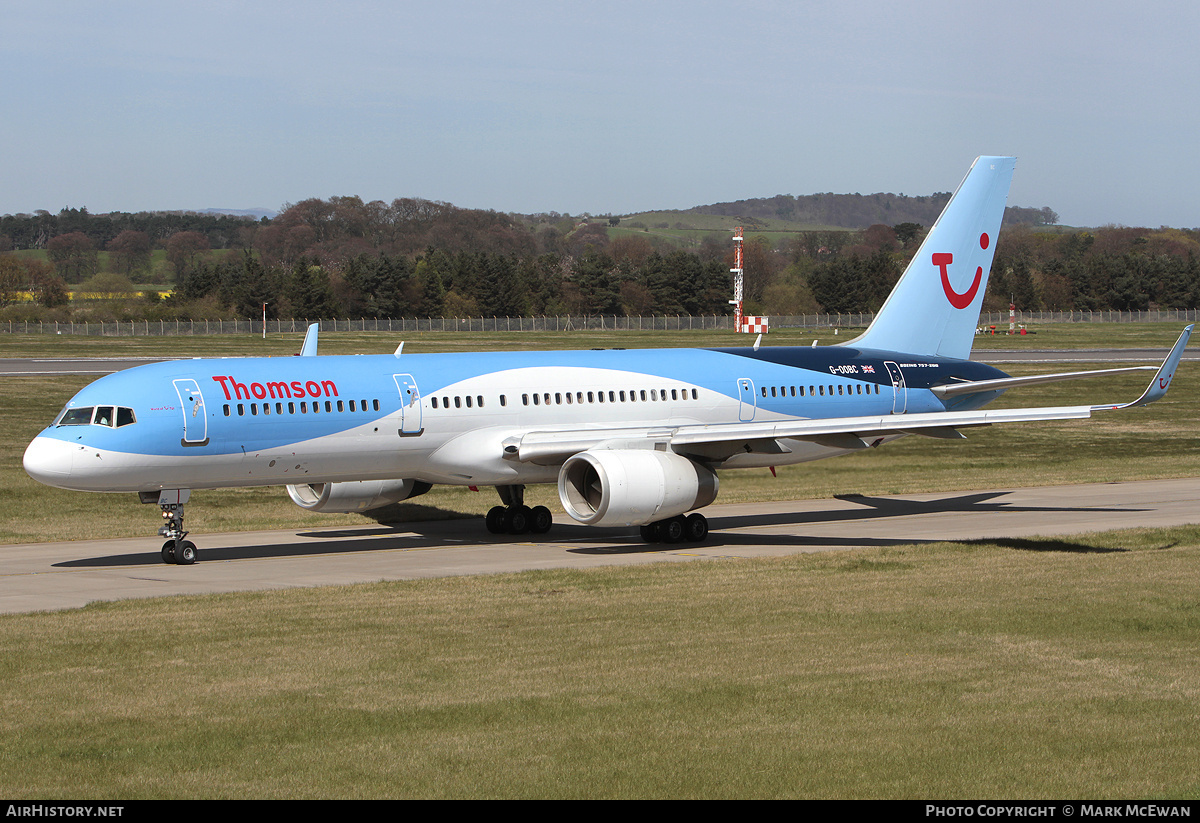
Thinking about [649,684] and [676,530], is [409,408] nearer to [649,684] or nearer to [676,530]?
[676,530]

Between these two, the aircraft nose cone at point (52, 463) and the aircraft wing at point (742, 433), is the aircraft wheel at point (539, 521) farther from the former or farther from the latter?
the aircraft nose cone at point (52, 463)

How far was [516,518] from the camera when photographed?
31.9 metres

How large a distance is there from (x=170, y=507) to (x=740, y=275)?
121 metres

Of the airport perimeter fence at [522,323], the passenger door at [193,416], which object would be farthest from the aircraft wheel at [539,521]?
the airport perimeter fence at [522,323]

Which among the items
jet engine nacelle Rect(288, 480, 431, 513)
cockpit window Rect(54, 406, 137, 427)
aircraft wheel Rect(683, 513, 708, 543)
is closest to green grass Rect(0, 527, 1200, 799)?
cockpit window Rect(54, 406, 137, 427)

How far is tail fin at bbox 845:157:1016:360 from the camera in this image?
3647 centimetres

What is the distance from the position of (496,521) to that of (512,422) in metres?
3.39

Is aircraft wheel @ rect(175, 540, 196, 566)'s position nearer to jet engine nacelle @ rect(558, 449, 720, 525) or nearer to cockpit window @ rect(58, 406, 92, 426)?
cockpit window @ rect(58, 406, 92, 426)

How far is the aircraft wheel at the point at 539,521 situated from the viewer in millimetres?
31984

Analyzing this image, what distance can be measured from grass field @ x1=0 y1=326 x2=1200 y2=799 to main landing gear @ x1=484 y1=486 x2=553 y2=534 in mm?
6859

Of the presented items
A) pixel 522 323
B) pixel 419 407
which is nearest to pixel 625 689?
pixel 419 407
